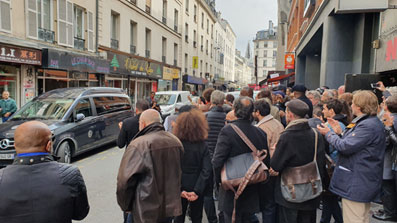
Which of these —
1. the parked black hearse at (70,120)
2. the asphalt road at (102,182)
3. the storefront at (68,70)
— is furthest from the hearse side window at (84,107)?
the storefront at (68,70)

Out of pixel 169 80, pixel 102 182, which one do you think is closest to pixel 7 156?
pixel 102 182

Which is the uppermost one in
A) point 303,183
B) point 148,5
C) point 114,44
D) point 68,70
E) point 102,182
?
point 148,5

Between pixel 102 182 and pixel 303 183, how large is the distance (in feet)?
14.4

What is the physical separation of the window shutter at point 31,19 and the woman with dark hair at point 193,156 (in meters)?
11.1

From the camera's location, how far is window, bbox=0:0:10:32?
34.0 feet

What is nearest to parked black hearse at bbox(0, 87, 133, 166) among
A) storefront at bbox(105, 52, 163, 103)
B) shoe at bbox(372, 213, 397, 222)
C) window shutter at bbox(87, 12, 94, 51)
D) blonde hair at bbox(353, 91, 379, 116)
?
blonde hair at bbox(353, 91, 379, 116)

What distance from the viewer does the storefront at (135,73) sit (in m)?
18.4

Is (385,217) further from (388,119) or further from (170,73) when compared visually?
(170,73)

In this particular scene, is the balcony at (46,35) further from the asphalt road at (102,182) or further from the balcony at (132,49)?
the balcony at (132,49)

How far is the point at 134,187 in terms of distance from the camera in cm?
260

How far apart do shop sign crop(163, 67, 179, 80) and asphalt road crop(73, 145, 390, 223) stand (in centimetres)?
1739

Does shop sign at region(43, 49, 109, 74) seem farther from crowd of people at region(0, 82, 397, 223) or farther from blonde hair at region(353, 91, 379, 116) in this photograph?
blonde hair at region(353, 91, 379, 116)

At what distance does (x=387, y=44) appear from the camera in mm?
6746

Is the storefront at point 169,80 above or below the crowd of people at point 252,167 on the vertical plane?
above
